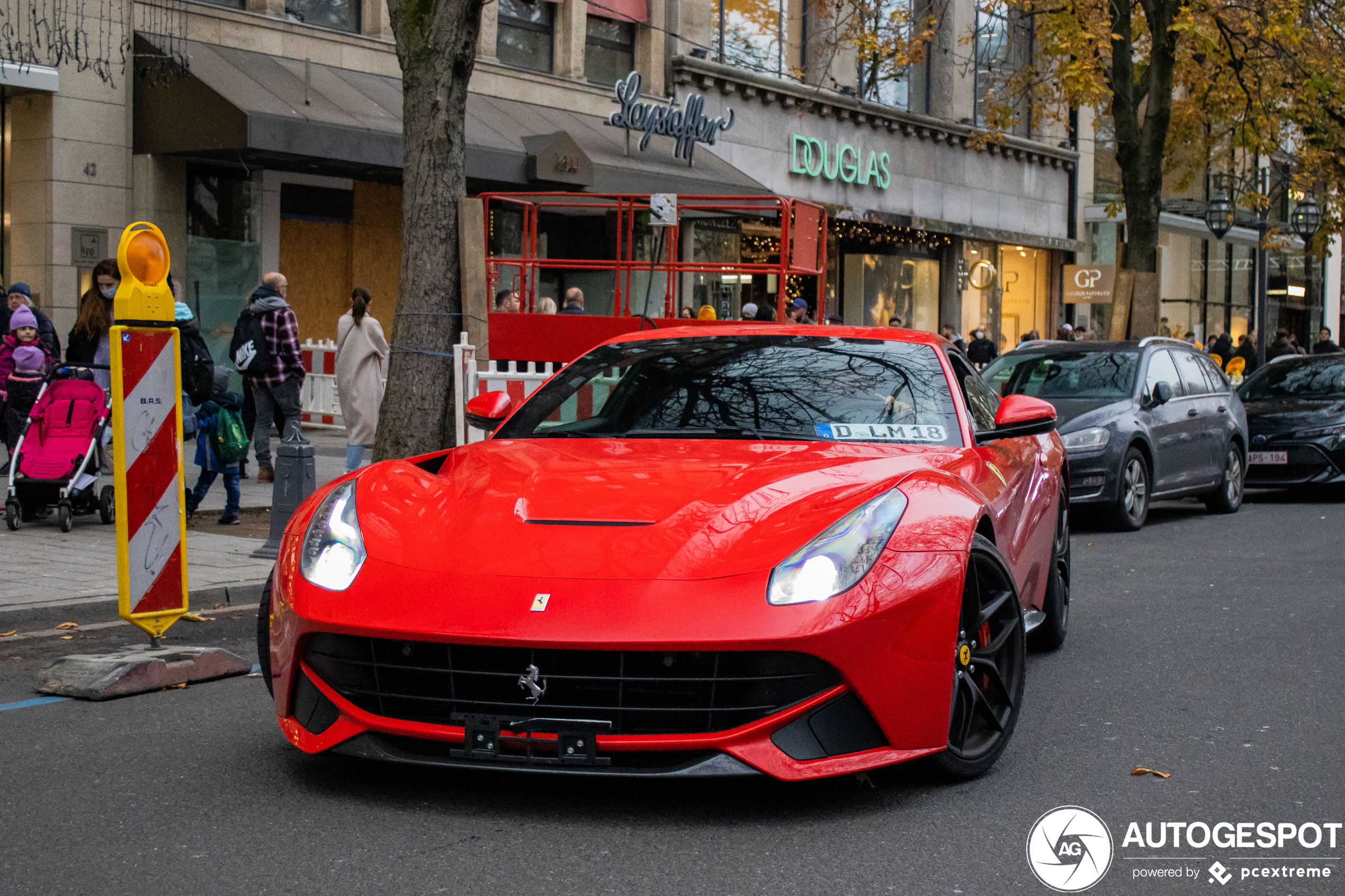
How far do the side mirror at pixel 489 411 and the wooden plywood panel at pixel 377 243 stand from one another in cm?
1579

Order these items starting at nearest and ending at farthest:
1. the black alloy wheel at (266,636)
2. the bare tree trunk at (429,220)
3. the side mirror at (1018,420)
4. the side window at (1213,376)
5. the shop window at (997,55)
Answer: the black alloy wheel at (266,636), the side mirror at (1018,420), the bare tree trunk at (429,220), the side window at (1213,376), the shop window at (997,55)

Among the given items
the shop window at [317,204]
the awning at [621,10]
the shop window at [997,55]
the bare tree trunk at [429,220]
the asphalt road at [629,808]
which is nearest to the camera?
the asphalt road at [629,808]

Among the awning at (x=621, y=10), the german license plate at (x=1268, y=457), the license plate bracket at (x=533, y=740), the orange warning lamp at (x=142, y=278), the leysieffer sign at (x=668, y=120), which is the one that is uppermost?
the awning at (x=621, y=10)

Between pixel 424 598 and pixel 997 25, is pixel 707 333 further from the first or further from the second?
pixel 997 25

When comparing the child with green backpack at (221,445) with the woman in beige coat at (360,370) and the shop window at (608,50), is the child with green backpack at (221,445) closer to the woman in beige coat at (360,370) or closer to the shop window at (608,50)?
the woman in beige coat at (360,370)

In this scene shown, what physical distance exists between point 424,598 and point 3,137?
1562cm

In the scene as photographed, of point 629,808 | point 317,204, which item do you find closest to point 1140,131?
point 317,204

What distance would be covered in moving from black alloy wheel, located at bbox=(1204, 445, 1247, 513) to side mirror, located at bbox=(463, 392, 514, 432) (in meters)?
9.55

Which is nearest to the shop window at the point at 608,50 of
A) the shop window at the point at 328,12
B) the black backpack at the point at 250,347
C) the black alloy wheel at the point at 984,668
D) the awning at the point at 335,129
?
the awning at the point at 335,129

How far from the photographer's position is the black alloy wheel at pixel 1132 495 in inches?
472

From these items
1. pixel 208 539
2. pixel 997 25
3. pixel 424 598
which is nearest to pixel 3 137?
pixel 208 539

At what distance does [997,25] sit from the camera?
111 ft

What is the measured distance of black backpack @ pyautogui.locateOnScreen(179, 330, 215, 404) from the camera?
33.1 feet

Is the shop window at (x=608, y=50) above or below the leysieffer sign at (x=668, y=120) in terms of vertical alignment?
above
